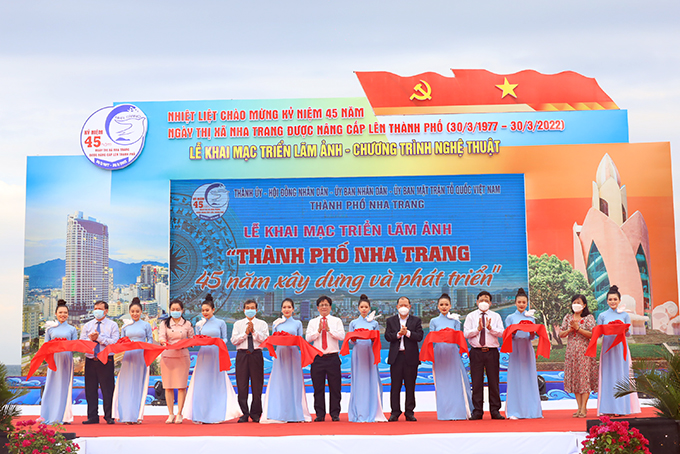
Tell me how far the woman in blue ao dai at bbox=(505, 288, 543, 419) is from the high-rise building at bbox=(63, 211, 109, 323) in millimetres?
6288

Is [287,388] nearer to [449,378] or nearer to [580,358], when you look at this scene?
[449,378]

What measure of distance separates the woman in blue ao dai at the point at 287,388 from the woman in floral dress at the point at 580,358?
3.19 m

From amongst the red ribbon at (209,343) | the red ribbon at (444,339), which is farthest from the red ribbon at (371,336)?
→ the red ribbon at (209,343)

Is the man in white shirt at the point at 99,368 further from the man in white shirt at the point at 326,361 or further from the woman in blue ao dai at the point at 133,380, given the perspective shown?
the man in white shirt at the point at 326,361

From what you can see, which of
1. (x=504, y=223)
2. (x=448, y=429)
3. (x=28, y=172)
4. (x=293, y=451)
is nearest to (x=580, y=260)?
(x=504, y=223)

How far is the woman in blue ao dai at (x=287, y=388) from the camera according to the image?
834 cm

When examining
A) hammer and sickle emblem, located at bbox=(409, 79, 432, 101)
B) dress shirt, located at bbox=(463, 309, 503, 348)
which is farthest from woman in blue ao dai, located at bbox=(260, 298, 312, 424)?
hammer and sickle emblem, located at bbox=(409, 79, 432, 101)

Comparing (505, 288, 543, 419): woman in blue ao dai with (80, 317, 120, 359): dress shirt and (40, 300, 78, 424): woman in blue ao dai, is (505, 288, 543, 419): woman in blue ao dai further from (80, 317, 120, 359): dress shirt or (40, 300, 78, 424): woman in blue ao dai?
(40, 300, 78, 424): woman in blue ao dai

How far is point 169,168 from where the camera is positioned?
11.1 meters

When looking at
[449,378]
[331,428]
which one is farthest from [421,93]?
[331,428]

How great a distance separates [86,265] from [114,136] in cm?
210

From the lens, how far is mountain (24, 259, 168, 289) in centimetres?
1088

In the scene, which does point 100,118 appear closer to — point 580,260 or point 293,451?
point 293,451

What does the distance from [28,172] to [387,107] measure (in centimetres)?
585
